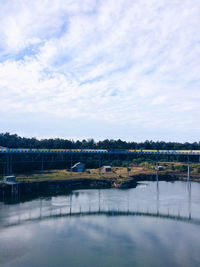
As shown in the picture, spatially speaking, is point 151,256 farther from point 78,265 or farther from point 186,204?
point 186,204

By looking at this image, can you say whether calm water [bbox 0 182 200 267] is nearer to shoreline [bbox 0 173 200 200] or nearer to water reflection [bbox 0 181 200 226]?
water reflection [bbox 0 181 200 226]

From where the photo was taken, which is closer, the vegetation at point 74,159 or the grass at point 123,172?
the grass at point 123,172

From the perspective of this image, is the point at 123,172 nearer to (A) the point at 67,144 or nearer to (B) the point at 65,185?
(B) the point at 65,185

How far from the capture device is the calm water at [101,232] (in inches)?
885

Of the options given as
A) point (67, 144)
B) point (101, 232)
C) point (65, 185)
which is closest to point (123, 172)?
point (65, 185)

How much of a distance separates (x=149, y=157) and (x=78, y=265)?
8814cm

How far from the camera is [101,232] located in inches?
1141

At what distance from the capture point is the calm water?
22.5 meters

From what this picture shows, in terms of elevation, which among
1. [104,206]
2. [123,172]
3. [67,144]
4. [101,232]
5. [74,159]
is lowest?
[101,232]

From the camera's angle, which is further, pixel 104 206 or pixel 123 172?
pixel 123 172

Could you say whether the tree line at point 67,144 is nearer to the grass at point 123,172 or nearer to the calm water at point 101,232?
the grass at point 123,172

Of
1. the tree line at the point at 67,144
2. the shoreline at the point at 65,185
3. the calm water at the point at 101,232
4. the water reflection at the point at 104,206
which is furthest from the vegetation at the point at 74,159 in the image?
the calm water at the point at 101,232

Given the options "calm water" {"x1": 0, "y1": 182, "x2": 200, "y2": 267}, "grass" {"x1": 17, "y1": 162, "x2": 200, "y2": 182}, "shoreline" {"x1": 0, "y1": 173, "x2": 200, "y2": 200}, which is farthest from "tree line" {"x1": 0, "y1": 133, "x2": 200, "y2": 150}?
"calm water" {"x1": 0, "y1": 182, "x2": 200, "y2": 267}

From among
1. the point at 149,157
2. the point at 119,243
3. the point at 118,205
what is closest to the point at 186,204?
the point at 118,205
